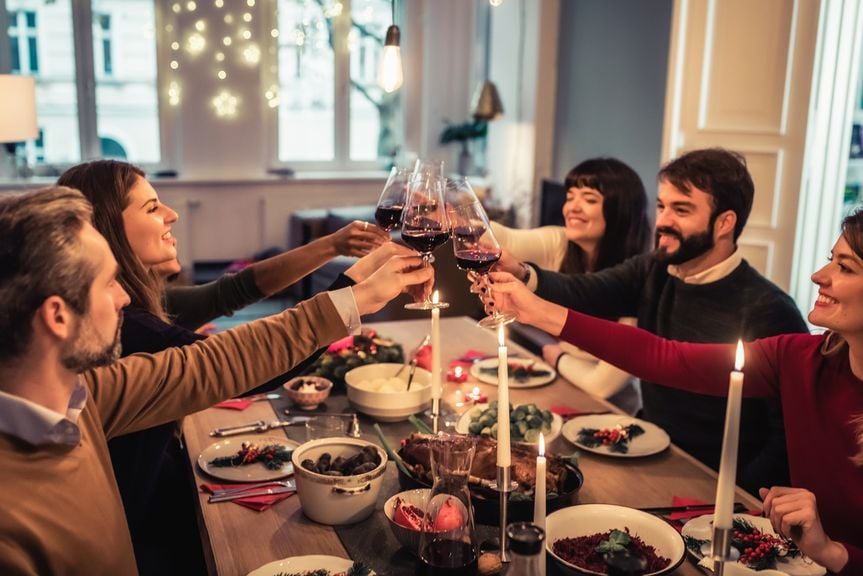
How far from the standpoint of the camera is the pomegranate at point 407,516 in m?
1.40

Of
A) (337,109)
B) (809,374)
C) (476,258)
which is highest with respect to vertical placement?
(337,109)

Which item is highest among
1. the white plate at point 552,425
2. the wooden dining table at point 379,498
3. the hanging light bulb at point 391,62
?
the hanging light bulb at point 391,62

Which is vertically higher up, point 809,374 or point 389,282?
point 389,282

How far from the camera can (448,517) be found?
3.98ft

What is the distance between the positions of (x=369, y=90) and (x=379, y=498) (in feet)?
19.1

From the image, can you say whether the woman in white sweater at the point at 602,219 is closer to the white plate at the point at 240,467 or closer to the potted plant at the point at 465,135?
the white plate at the point at 240,467

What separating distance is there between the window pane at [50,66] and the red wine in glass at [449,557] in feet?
19.5

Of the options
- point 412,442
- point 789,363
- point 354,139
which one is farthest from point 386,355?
point 354,139

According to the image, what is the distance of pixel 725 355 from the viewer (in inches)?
73.6

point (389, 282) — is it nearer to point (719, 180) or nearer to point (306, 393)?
point (306, 393)

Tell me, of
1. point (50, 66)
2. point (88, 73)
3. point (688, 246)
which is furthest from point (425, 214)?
point (50, 66)

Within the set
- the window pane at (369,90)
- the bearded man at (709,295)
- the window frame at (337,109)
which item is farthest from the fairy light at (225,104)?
the bearded man at (709,295)

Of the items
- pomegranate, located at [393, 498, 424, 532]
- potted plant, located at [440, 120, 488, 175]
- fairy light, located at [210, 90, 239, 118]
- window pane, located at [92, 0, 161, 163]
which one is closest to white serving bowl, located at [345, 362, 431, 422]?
pomegranate, located at [393, 498, 424, 532]

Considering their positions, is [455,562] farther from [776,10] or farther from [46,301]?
[776,10]
